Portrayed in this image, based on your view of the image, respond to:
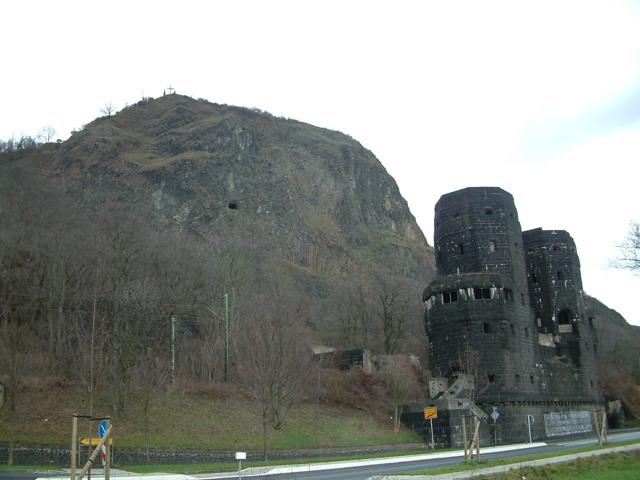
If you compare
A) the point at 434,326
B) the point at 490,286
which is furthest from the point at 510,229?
the point at 434,326

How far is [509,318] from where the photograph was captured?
166ft

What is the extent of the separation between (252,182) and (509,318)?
88943 mm

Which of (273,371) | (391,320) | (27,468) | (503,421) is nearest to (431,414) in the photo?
(273,371)

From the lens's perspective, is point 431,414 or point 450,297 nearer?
point 431,414

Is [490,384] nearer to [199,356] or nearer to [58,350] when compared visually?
[199,356]

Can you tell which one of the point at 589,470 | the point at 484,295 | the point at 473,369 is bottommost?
the point at 589,470

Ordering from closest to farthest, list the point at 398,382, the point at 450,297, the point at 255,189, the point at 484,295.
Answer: the point at 398,382, the point at 484,295, the point at 450,297, the point at 255,189

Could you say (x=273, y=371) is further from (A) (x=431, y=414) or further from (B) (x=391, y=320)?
(B) (x=391, y=320)

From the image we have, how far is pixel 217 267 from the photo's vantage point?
2281 inches

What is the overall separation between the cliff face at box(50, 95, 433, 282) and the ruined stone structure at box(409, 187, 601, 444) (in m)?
53.1

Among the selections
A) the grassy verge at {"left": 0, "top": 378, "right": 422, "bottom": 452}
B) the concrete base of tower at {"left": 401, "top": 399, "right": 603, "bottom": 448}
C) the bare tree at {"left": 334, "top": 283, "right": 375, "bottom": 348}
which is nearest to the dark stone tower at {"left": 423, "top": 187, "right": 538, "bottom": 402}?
the concrete base of tower at {"left": 401, "top": 399, "right": 603, "bottom": 448}

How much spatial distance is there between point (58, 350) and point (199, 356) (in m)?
9.17

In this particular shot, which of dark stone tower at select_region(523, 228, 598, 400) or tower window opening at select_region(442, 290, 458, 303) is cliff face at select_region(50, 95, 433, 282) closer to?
dark stone tower at select_region(523, 228, 598, 400)

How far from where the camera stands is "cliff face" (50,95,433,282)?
121875 mm
